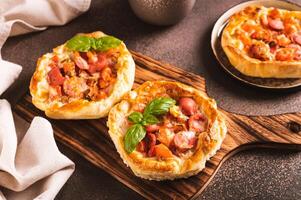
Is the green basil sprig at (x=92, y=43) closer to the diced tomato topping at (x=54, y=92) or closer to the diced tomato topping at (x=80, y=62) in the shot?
the diced tomato topping at (x=80, y=62)

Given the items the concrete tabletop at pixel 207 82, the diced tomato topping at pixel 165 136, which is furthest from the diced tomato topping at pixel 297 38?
the diced tomato topping at pixel 165 136

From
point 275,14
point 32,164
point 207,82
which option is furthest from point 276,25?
point 32,164

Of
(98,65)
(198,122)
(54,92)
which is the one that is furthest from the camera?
(98,65)

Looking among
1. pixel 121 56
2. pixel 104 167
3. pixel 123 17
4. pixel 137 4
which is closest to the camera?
pixel 104 167

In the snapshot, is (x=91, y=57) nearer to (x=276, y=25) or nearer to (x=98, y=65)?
(x=98, y=65)

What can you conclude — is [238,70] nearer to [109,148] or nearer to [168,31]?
[168,31]

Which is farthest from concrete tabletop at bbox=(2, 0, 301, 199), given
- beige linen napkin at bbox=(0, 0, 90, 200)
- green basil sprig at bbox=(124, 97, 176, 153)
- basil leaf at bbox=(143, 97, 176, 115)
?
basil leaf at bbox=(143, 97, 176, 115)

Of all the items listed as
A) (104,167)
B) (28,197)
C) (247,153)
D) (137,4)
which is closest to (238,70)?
(247,153)
